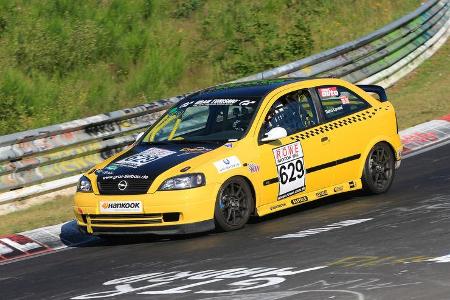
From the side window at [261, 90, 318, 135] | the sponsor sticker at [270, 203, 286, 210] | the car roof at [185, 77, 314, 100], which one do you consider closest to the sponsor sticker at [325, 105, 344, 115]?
the side window at [261, 90, 318, 135]

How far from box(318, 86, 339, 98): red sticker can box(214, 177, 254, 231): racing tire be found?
6.11ft

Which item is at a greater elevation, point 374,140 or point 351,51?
point 351,51

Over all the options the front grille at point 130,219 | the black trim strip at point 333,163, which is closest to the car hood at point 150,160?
the front grille at point 130,219

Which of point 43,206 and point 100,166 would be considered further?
point 43,206

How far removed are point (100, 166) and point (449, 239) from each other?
3.81m

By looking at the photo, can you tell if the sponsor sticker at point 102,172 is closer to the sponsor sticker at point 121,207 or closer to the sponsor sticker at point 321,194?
the sponsor sticker at point 121,207

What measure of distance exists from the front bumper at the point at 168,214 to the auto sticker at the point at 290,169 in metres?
0.97

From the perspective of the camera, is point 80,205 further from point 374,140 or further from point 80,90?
point 80,90

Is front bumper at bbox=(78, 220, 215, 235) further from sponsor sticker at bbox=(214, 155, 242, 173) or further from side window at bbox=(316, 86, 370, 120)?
side window at bbox=(316, 86, 370, 120)

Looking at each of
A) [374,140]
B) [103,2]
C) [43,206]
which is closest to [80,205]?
[43,206]

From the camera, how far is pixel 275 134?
1115 cm

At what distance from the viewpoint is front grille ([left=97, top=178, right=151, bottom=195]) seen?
1055 cm

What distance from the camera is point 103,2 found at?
71.5ft

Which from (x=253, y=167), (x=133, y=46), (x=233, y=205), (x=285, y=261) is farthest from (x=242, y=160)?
(x=133, y=46)
